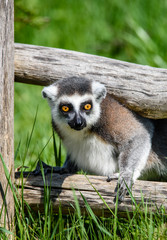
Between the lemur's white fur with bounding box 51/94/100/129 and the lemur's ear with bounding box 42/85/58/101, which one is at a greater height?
the lemur's ear with bounding box 42/85/58/101

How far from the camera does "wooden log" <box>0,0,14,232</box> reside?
10.2 ft

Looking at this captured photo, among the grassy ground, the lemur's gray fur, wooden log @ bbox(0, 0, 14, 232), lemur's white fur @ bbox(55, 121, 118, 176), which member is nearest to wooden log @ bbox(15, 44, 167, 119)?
the lemur's gray fur

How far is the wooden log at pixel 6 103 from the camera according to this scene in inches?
122

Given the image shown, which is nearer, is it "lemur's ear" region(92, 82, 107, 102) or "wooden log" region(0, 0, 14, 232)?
"wooden log" region(0, 0, 14, 232)

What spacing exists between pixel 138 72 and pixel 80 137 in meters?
0.91

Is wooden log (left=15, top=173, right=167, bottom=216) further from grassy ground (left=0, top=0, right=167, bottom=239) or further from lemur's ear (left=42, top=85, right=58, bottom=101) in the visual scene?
grassy ground (left=0, top=0, right=167, bottom=239)

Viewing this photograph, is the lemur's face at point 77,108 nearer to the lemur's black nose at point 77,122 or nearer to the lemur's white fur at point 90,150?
the lemur's black nose at point 77,122

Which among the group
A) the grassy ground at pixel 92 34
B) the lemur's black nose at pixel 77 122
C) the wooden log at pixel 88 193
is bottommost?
the wooden log at pixel 88 193

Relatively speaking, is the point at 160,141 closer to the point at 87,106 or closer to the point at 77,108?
the point at 87,106

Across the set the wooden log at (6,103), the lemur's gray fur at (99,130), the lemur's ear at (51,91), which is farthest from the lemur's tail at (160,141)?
the wooden log at (6,103)

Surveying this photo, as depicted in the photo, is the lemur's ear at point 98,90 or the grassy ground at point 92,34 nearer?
the lemur's ear at point 98,90

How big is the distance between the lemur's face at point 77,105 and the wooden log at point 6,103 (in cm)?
69

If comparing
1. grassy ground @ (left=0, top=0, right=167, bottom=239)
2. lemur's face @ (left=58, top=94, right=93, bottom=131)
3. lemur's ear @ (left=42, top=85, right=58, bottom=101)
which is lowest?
lemur's face @ (left=58, top=94, right=93, bottom=131)

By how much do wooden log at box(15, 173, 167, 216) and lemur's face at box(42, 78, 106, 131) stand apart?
54cm
